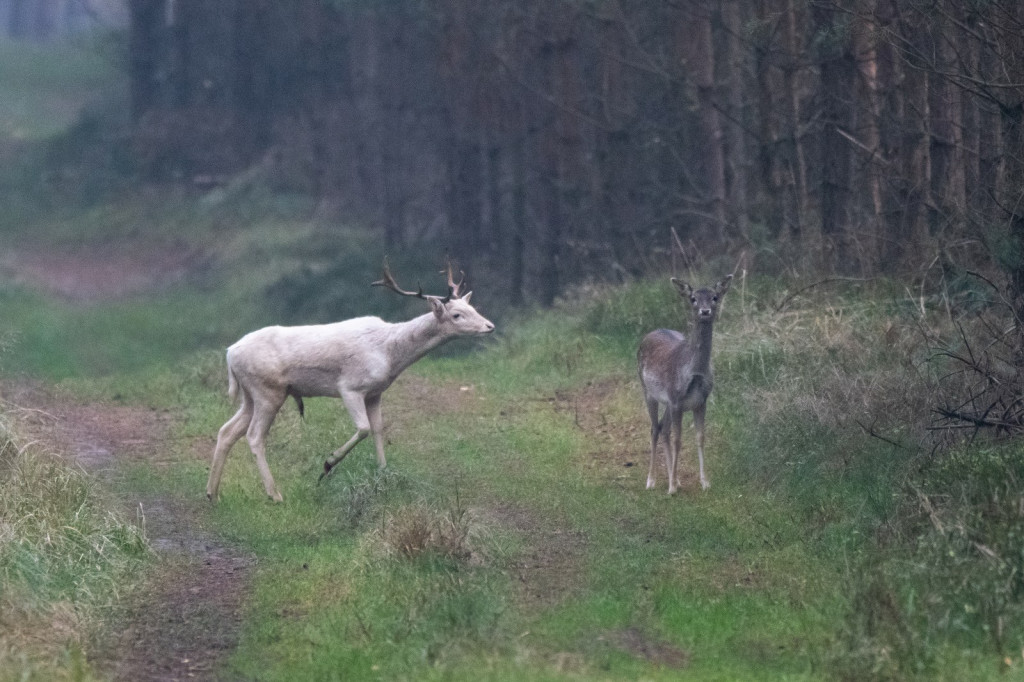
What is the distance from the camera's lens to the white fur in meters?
12.7

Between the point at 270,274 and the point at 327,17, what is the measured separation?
10.4m

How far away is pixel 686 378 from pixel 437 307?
2246mm

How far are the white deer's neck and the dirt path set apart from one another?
6.70 feet

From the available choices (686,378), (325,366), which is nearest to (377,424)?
(325,366)

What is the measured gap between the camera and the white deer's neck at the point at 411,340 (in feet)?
42.6

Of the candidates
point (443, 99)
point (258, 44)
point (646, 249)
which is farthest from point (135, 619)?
point (258, 44)

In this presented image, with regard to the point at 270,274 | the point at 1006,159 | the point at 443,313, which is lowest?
the point at 270,274

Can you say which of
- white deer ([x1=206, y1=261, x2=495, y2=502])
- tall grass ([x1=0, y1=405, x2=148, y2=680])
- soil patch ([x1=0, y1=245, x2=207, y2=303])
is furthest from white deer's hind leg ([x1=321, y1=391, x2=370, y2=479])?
soil patch ([x1=0, y1=245, x2=207, y2=303])

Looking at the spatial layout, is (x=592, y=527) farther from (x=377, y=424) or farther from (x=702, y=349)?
(x=377, y=424)

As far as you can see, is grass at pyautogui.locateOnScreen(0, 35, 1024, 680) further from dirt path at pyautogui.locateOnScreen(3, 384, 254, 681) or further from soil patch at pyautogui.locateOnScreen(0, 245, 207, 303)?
soil patch at pyautogui.locateOnScreen(0, 245, 207, 303)

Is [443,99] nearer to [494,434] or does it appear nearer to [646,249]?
[646,249]

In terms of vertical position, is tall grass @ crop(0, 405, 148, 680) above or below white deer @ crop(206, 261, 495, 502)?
below

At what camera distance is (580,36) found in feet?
87.6

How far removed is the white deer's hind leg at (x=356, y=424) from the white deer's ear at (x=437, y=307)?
3.18ft
